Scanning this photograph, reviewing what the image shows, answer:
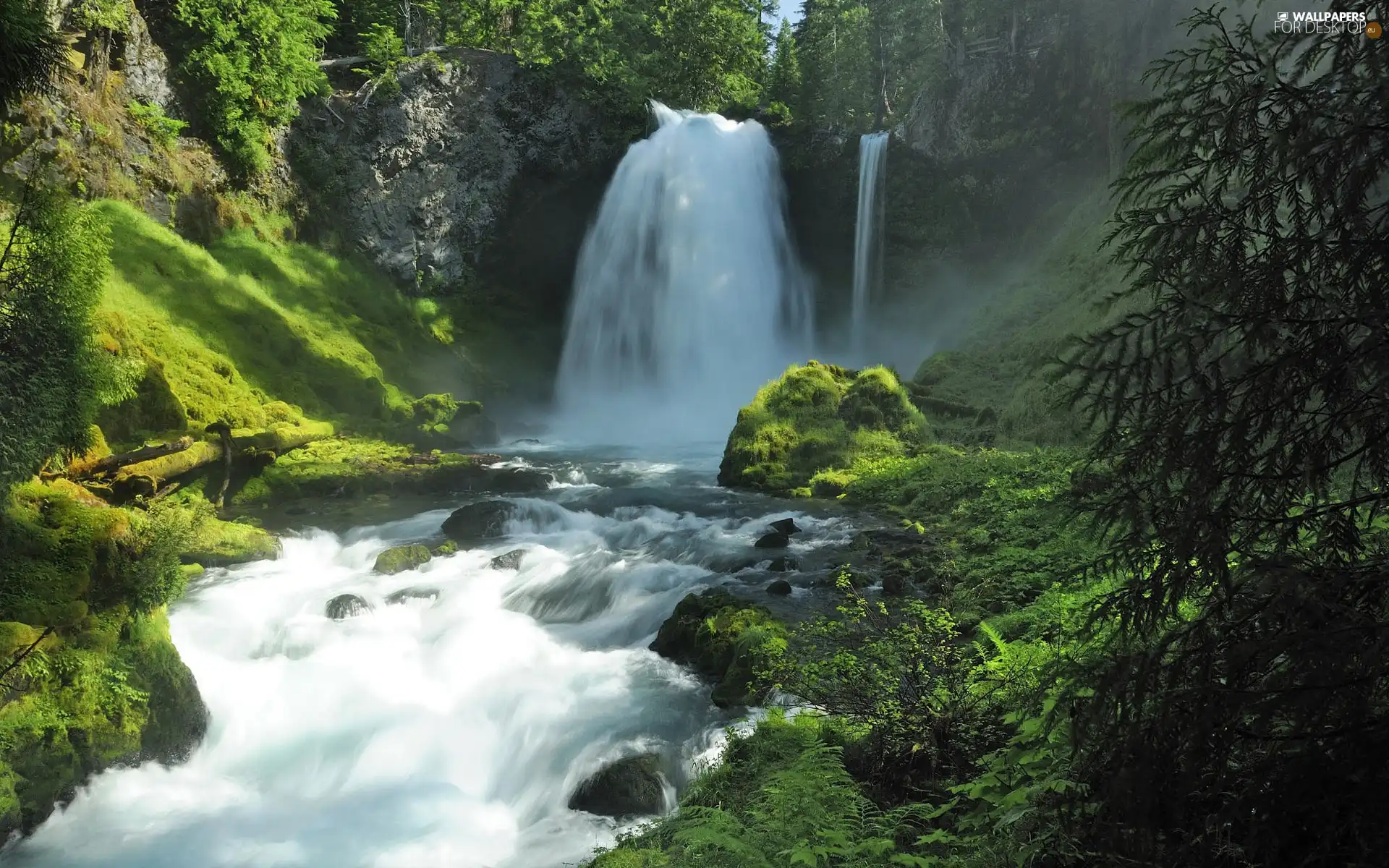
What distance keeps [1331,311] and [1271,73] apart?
2.48ft

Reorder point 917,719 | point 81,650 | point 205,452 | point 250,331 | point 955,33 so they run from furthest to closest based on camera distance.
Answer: point 955,33, point 250,331, point 205,452, point 81,650, point 917,719

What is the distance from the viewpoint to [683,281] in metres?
30.3

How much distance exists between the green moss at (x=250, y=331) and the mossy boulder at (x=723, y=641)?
12133 millimetres

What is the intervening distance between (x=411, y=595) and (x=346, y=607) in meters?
0.85

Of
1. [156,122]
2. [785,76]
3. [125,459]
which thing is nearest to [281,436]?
[125,459]

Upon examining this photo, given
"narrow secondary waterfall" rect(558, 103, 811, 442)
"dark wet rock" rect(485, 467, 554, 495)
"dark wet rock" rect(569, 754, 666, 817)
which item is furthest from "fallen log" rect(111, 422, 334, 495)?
"narrow secondary waterfall" rect(558, 103, 811, 442)

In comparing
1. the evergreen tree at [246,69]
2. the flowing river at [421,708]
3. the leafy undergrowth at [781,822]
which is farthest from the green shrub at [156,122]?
the leafy undergrowth at [781,822]

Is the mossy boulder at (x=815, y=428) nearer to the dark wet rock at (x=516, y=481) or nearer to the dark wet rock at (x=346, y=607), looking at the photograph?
the dark wet rock at (x=516, y=481)

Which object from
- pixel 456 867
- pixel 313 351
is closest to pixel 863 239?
pixel 313 351

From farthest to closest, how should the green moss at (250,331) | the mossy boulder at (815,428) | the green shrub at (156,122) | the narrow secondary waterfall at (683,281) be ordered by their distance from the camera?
the narrow secondary waterfall at (683,281) < the green shrub at (156,122) < the green moss at (250,331) < the mossy boulder at (815,428)

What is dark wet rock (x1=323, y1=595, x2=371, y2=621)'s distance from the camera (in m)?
10.2

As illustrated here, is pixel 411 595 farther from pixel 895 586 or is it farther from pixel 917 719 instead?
pixel 917 719

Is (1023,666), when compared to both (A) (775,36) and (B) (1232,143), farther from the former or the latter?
(A) (775,36)

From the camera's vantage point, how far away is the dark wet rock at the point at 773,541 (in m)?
12.0
